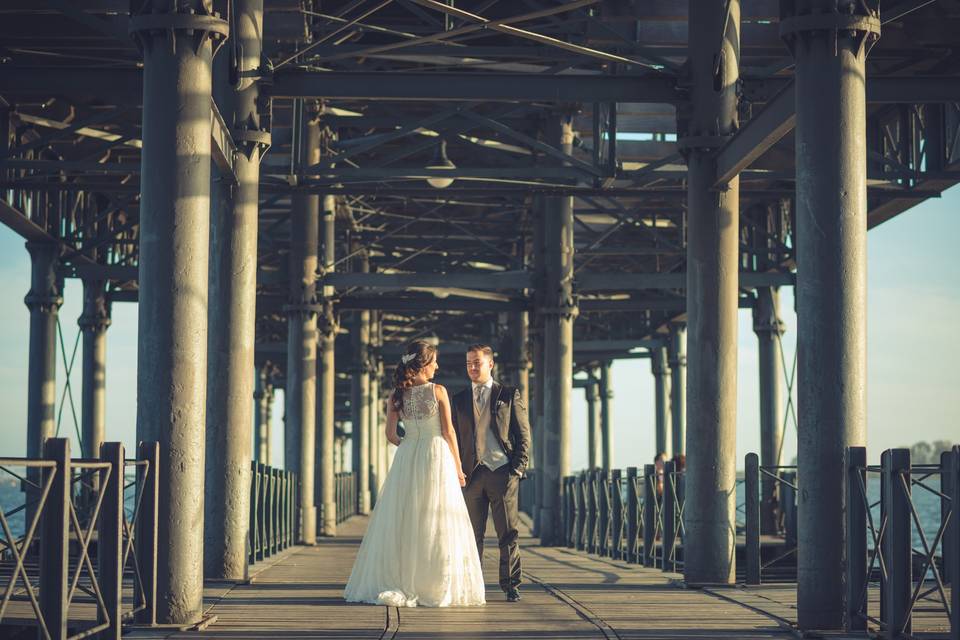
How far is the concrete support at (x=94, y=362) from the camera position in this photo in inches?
1245

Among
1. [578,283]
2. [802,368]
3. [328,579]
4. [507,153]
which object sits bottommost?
[328,579]

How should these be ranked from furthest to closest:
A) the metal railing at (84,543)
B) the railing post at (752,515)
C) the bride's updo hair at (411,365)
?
the railing post at (752,515), the bride's updo hair at (411,365), the metal railing at (84,543)

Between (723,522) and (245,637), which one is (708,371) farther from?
(245,637)

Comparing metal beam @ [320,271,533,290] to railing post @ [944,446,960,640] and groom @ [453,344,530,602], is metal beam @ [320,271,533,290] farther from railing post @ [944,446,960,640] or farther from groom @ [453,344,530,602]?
railing post @ [944,446,960,640]

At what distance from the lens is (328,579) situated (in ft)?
49.2

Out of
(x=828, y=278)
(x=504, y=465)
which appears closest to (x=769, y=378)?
(x=504, y=465)

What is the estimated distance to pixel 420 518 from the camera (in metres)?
11.3

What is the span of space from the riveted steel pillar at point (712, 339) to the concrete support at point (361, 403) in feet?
78.8

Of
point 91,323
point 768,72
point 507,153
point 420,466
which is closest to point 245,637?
point 420,466

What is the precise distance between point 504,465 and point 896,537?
3829mm

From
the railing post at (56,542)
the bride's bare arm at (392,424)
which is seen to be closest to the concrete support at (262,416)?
the bride's bare arm at (392,424)

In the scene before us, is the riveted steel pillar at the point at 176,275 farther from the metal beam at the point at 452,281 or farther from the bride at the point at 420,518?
the metal beam at the point at 452,281

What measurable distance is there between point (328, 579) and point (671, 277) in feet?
43.2

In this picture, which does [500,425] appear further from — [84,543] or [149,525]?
[84,543]
